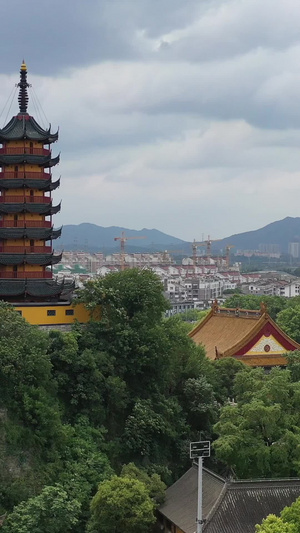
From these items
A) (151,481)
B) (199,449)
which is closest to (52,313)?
(151,481)

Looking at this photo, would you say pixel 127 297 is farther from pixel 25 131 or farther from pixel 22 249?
pixel 25 131

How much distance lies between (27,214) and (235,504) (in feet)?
46.5

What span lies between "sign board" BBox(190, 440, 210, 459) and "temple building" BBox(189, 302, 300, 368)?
12755mm

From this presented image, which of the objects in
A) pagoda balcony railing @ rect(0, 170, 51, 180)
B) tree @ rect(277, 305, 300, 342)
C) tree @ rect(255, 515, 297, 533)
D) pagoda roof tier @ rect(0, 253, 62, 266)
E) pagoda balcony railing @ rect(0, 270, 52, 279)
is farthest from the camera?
tree @ rect(277, 305, 300, 342)

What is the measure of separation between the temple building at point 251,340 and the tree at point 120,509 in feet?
39.7

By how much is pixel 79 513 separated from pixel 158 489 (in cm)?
263

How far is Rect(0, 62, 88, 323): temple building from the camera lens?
102ft

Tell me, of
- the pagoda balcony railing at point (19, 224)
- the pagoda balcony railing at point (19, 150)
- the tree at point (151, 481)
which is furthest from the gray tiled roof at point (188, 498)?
the pagoda balcony railing at point (19, 150)

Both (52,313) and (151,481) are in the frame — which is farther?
(52,313)

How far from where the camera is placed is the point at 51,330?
29.0 m

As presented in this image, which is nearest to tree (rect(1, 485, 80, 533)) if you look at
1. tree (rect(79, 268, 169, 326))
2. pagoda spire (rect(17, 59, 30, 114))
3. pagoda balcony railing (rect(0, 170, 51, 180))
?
tree (rect(79, 268, 169, 326))

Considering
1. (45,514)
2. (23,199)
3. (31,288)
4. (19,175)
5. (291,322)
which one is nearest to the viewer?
(45,514)

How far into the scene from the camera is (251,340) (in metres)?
35.6

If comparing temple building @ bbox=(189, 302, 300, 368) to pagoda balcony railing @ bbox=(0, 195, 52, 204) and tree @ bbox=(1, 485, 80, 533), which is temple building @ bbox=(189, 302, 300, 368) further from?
tree @ bbox=(1, 485, 80, 533)
